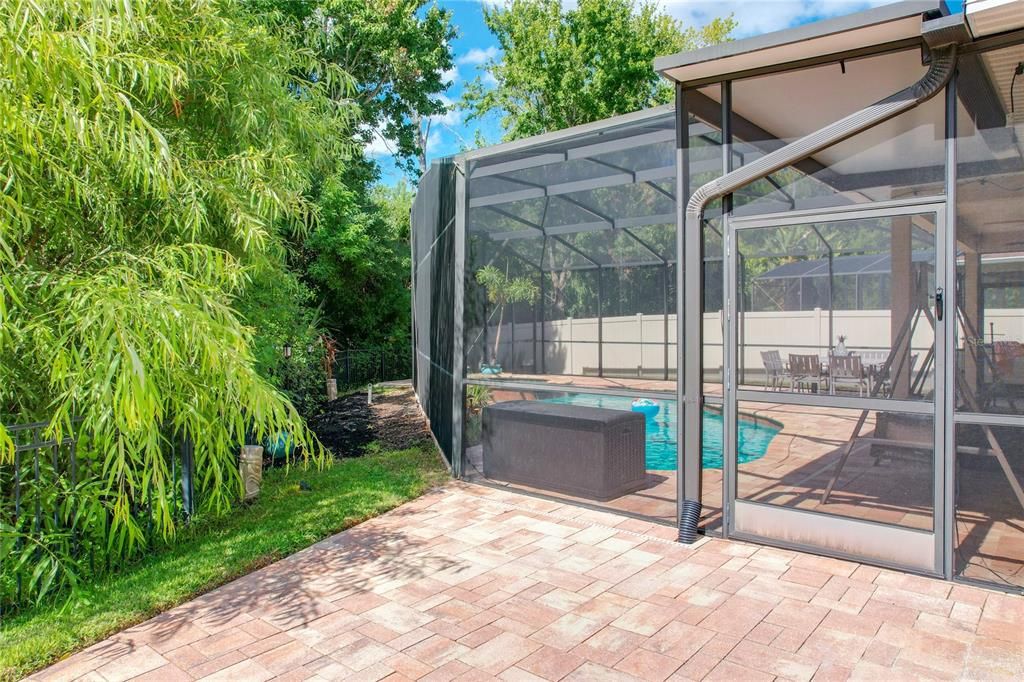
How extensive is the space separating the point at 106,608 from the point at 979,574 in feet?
14.4

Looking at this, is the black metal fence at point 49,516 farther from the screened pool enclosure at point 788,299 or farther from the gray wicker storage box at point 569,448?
the screened pool enclosure at point 788,299

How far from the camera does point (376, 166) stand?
670 inches

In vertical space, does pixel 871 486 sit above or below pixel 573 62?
below

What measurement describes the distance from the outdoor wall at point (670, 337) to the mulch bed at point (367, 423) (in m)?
2.47

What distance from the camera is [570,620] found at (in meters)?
3.12

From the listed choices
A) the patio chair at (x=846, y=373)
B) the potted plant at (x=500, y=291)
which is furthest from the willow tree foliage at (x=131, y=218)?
the patio chair at (x=846, y=373)

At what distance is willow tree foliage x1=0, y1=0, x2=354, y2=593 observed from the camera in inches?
109

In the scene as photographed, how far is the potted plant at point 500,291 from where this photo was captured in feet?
18.0

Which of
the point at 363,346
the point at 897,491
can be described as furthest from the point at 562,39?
the point at 897,491

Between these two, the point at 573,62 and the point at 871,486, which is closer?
the point at 871,486

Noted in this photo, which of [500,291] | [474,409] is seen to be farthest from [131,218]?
[474,409]

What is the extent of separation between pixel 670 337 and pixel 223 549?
336 centimetres

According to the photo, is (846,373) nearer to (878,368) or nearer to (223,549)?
(878,368)

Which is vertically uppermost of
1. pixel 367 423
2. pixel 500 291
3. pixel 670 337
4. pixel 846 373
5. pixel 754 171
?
pixel 754 171
